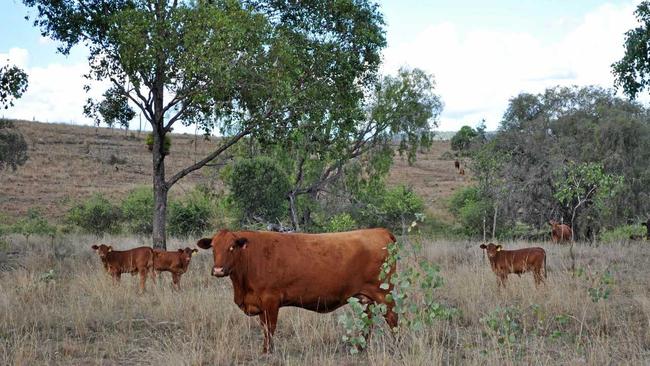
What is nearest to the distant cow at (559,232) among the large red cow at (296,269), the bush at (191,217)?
the bush at (191,217)

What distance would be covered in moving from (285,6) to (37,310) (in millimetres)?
10447

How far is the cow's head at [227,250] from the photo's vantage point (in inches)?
297

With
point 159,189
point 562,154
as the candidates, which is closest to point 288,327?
point 159,189

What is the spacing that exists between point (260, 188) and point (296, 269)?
1935 cm

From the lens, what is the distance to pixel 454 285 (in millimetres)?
11828

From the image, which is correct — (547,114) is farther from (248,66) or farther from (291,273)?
(291,273)

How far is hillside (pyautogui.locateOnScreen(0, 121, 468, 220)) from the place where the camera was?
4988 centimetres

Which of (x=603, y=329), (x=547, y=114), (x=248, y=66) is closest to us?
(x=603, y=329)

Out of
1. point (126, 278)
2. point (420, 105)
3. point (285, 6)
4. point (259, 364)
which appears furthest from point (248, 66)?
point (420, 105)

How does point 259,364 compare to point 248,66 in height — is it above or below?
below

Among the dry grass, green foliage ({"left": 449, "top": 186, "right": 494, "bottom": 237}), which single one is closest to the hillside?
green foliage ({"left": 449, "top": 186, "right": 494, "bottom": 237})

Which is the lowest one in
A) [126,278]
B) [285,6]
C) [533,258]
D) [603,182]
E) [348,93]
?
[126,278]

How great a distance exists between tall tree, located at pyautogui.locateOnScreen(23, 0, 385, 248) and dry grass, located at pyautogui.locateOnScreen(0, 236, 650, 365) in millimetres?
4338

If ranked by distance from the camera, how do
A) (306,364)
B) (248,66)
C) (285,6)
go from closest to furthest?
(306,364)
(248,66)
(285,6)
